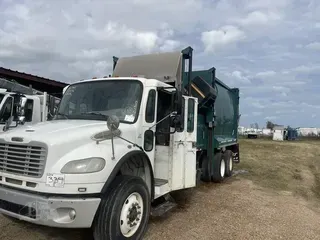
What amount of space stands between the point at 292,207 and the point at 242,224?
7.37 feet

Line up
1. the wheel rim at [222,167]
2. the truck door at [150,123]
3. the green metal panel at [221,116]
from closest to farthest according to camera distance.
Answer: the truck door at [150,123], the green metal panel at [221,116], the wheel rim at [222,167]

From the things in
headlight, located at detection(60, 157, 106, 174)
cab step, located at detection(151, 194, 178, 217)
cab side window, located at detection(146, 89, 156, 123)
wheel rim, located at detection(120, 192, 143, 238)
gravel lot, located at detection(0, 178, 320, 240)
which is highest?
cab side window, located at detection(146, 89, 156, 123)

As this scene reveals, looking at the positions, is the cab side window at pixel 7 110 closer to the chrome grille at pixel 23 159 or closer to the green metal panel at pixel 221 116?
the green metal panel at pixel 221 116

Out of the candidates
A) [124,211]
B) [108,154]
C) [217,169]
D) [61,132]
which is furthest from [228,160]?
[61,132]

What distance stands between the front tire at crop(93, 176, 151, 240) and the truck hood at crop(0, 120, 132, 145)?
794 millimetres

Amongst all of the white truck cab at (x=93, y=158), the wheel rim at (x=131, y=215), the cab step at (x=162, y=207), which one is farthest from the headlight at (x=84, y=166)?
the cab step at (x=162, y=207)

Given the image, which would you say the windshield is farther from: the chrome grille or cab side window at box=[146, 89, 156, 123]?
the chrome grille

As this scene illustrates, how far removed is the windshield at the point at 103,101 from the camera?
5.69m

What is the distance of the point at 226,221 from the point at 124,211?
8.71ft

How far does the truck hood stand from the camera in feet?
15.0

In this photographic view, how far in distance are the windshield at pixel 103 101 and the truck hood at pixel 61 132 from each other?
29cm

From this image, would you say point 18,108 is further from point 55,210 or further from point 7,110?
point 55,210

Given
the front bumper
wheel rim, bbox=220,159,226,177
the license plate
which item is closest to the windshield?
the license plate

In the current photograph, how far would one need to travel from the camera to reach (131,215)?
499 centimetres
